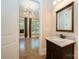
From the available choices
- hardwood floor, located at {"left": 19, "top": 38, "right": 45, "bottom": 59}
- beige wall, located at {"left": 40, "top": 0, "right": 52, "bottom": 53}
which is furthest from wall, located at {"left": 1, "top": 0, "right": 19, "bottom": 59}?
beige wall, located at {"left": 40, "top": 0, "right": 52, "bottom": 53}

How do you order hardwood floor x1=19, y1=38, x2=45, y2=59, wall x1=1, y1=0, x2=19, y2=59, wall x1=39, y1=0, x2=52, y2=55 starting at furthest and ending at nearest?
wall x1=39, y1=0, x2=52, y2=55
hardwood floor x1=19, y1=38, x2=45, y2=59
wall x1=1, y1=0, x2=19, y2=59

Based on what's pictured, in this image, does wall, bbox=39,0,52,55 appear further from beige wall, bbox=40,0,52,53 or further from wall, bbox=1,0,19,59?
wall, bbox=1,0,19,59

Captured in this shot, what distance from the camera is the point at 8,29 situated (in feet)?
6.63

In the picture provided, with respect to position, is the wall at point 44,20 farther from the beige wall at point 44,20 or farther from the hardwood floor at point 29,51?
the hardwood floor at point 29,51

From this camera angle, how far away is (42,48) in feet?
16.0

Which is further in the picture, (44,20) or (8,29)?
(44,20)

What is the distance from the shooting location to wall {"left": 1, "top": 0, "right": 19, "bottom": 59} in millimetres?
1836

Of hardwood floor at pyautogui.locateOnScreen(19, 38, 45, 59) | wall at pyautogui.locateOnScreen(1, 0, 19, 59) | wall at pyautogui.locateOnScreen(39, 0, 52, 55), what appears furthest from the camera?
wall at pyautogui.locateOnScreen(39, 0, 52, 55)

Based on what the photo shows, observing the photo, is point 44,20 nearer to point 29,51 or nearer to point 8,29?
point 29,51

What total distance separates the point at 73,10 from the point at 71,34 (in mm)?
542

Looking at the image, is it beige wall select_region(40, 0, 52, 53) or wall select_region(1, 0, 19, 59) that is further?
A: beige wall select_region(40, 0, 52, 53)

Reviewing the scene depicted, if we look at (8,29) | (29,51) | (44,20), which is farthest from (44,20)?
(8,29)

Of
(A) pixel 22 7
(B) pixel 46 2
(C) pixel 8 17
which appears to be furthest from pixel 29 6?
(C) pixel 8 17

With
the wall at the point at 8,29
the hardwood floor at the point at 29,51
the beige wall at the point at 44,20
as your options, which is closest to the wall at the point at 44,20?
the beige wall at the point at 44,20
